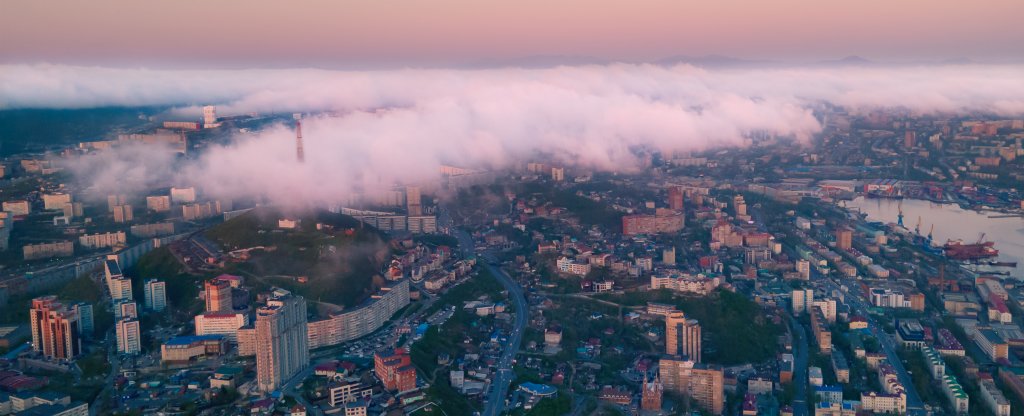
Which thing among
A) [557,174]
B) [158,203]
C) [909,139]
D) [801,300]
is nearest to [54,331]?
[158,203]

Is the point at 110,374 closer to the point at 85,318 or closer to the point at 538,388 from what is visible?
the point at 85,318

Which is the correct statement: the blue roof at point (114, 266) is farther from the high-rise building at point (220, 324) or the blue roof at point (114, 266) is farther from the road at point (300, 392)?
the road at point (300, 392)

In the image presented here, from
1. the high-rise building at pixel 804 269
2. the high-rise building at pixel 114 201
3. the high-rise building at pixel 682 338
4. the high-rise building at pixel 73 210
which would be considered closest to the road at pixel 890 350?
the high-rise building at pixel 804 269

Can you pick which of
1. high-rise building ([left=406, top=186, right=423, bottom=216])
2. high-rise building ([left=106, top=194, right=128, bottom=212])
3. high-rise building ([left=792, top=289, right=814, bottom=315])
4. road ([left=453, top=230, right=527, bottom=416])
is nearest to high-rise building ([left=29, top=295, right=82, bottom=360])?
road ([left=453, top=230, right=527, bottom=416])

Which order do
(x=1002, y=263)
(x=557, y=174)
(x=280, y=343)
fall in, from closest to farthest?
(x=280, y=343) < (x=1002, y=263) < (x=557, y=174)

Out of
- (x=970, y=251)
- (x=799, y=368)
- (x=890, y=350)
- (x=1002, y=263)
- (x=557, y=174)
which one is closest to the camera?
(x=799, y=368)

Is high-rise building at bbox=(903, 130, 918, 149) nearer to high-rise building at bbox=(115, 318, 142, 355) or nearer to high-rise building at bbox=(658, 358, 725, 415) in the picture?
high-rise building at bbox=(658, 358, 725, 415)

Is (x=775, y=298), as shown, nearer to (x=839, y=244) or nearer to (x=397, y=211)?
(x=839, y=244)
